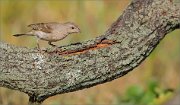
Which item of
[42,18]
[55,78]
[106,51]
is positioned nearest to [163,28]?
[106,51]

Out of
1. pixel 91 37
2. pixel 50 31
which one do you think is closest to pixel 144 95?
pixel 91 37

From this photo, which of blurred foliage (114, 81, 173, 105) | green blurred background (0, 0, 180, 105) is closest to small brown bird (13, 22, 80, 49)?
green blurred background (0, 0, 180, 105)

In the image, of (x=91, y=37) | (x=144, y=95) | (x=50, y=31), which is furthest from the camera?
(x=91, y=37)

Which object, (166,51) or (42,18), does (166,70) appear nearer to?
(166,51)

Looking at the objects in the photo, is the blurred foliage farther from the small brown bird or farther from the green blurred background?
the small brown bird

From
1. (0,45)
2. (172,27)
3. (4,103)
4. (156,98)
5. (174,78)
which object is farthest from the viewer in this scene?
(174,78)

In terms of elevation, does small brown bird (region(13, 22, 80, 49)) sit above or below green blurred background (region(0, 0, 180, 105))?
below

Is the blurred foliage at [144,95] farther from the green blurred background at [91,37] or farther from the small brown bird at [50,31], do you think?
the small brown bird at [50,31]

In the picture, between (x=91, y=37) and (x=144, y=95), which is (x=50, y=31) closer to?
(x=144, y=95)
